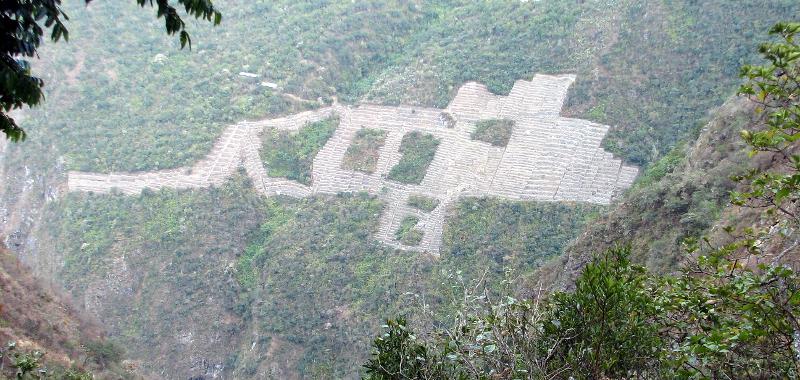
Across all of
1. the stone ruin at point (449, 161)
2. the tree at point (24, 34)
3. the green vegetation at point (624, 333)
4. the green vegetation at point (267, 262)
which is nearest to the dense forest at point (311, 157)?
the green vegetation at point (267, 262)

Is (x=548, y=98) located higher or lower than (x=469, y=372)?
lower

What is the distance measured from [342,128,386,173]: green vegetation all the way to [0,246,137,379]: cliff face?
49.9ft

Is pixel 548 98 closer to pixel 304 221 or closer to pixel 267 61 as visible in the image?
pixel 304 221

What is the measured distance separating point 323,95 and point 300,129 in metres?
3.00

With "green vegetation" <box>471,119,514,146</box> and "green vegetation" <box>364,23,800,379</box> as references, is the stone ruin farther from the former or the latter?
"green vegetation" <box>364,23,800,379</box>

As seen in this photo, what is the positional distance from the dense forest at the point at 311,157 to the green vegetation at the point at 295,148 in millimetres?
119

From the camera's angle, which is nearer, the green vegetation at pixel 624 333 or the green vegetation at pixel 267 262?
the green vegetation at pixel 624 333

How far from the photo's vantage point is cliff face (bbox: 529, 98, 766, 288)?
18203 mm

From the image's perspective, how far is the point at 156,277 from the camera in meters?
33.3

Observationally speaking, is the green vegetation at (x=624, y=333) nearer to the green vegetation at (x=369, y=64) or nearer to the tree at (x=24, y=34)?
the tree at (x=24, y=34)

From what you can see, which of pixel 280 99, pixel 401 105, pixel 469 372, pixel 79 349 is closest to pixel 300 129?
pixel 280 99

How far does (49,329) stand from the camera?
2031cm

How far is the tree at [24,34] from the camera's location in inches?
238

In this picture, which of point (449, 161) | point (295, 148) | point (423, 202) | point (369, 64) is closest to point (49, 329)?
point (423, 202)
